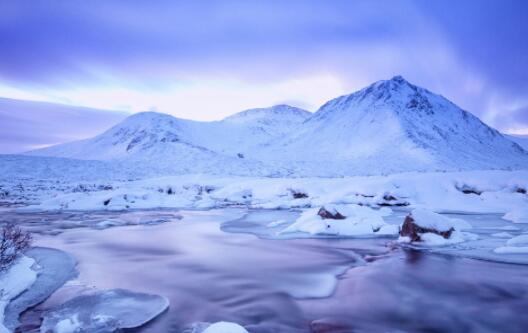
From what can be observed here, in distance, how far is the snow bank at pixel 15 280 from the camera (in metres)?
6.24

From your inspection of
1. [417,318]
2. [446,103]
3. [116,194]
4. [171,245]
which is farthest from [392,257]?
[446,103]

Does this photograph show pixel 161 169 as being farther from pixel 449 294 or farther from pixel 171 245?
pixel 449 294

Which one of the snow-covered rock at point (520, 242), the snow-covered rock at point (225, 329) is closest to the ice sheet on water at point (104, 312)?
the snow-covered rock at point (225, 329)

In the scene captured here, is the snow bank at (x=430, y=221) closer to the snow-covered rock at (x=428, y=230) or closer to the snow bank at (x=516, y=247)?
the snow-covered rock at (x=428, y=230)

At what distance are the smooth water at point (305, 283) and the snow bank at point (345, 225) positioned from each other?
3.93 ft

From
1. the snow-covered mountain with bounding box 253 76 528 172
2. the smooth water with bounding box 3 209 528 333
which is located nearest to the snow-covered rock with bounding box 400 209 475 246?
the smooth water with bounding box 3 209 528 333

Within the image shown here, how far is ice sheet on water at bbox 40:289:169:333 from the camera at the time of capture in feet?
17.9

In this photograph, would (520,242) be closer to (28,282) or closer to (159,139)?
(28,282)

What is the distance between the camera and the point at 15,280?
716 centimetres

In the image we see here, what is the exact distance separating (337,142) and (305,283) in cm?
13052

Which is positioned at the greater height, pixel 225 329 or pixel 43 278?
pixel 225 329

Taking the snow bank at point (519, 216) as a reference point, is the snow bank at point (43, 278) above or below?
below

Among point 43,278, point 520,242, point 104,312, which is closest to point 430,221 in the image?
point 520,242

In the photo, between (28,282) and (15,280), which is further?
(28,282)
